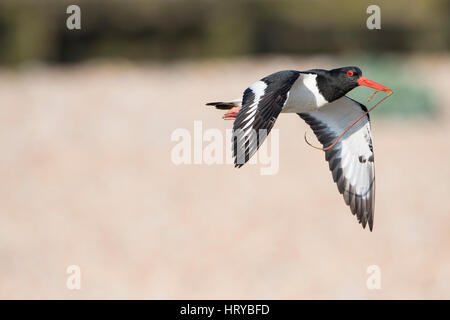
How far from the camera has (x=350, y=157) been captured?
315 inches

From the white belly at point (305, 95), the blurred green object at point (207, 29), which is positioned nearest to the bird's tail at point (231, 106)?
the white belly at point (305, 95)

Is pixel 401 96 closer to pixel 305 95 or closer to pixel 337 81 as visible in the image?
pixel 337 81

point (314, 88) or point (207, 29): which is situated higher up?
point (207, 29)

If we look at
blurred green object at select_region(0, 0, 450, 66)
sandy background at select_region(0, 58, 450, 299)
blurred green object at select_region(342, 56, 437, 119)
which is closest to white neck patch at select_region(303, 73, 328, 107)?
sandy background at select_region(0, 58, 450, 299)

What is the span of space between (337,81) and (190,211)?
21.4 ft

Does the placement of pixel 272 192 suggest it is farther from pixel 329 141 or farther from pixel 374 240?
pixel 329 141

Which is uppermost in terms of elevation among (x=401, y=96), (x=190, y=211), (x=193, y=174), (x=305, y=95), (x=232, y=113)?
(x=305, y=95)

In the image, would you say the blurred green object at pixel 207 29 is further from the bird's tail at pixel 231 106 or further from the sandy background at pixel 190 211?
the bird's tail at pixel 231 106

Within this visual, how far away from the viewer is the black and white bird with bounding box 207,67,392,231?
6.04 meters

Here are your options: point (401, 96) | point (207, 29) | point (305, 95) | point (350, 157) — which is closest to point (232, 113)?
point (305, 95)

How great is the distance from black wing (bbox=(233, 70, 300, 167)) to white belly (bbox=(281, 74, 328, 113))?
0.42m

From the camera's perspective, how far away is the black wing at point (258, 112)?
19.2 feet

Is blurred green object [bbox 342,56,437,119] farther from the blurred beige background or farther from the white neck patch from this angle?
the white neck patch

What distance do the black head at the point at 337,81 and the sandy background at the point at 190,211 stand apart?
5.47 meters
